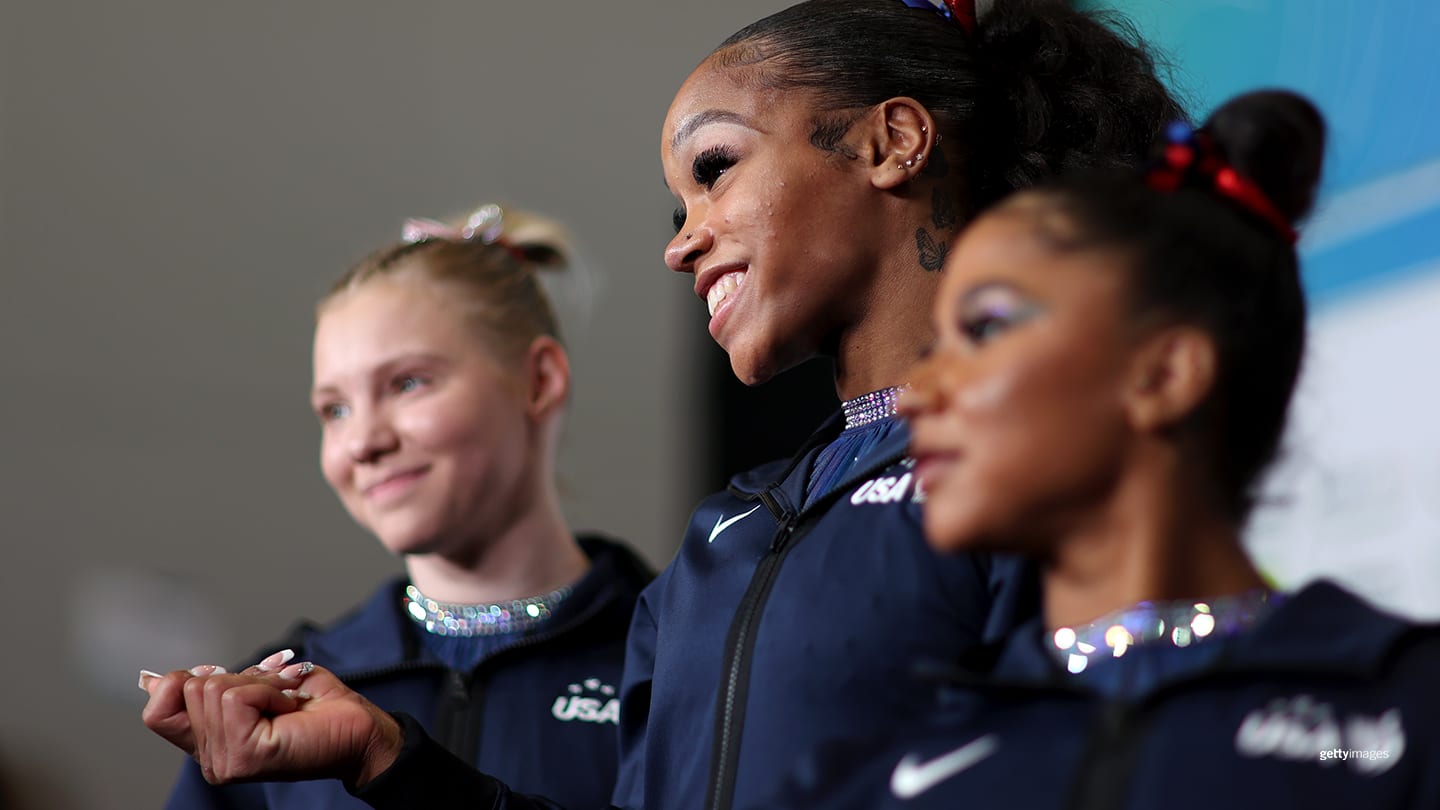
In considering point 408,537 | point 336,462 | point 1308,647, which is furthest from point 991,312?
point 336,462

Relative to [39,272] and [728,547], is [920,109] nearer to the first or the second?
[728,547]

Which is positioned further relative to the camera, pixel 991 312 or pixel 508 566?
pixel 508 566

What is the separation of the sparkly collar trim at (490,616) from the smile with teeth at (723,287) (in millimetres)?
659

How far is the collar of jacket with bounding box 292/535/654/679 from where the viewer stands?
1811 mm

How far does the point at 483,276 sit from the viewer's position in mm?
2047

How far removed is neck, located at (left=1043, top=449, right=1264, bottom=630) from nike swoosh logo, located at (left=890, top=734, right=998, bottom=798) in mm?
106

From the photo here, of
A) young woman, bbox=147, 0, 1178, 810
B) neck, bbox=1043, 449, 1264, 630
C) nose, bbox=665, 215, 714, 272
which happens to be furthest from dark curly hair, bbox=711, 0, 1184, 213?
neck, bbox=1043, 449, 1264, 630

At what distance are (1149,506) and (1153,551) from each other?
3 centimetres

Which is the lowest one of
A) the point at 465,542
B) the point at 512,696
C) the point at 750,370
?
the point at 512,696

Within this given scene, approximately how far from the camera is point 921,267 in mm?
1301

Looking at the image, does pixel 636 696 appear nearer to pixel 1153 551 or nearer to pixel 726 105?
pixel 726 105

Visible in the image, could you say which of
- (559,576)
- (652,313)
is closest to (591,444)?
(652,313)

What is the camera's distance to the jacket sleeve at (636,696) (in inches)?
56.3

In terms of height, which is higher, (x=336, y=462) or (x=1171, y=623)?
(x=1171, y=623)
